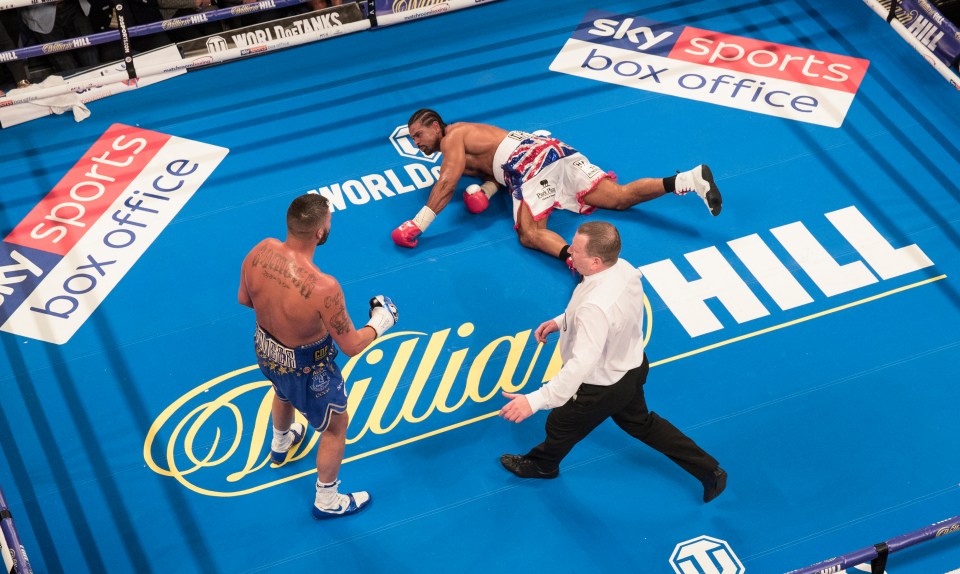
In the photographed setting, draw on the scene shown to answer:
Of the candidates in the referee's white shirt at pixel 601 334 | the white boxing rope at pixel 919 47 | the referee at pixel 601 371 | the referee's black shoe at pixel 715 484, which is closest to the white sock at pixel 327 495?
the referee at pixel 601 371

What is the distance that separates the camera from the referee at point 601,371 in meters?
4.28

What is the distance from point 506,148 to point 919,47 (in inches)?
120

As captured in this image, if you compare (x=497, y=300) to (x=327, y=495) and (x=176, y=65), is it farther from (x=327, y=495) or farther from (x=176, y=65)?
(x=176, y=65)

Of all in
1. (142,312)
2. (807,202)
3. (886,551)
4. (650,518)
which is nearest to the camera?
(886,551)

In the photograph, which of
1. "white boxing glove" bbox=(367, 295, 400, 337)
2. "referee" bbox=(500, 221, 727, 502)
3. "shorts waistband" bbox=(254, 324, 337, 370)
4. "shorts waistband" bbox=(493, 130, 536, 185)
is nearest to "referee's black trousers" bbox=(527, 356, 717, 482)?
"referee" bbox=(500, 221, 727, 502)

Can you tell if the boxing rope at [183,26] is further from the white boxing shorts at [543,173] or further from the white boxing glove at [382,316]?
the white boxing glove at [382,316]

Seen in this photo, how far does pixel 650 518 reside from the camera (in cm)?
491

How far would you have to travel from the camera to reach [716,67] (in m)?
7.59

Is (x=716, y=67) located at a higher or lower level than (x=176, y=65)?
lower

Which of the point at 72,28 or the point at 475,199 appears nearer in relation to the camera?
the point at 475,199

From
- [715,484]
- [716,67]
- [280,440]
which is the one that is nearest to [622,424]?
[715,484]

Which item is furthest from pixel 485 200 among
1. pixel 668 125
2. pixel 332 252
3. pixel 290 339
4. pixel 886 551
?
pixel 886 551

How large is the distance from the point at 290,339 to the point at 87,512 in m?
1.57

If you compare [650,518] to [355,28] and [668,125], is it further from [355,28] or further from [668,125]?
[355,28]
